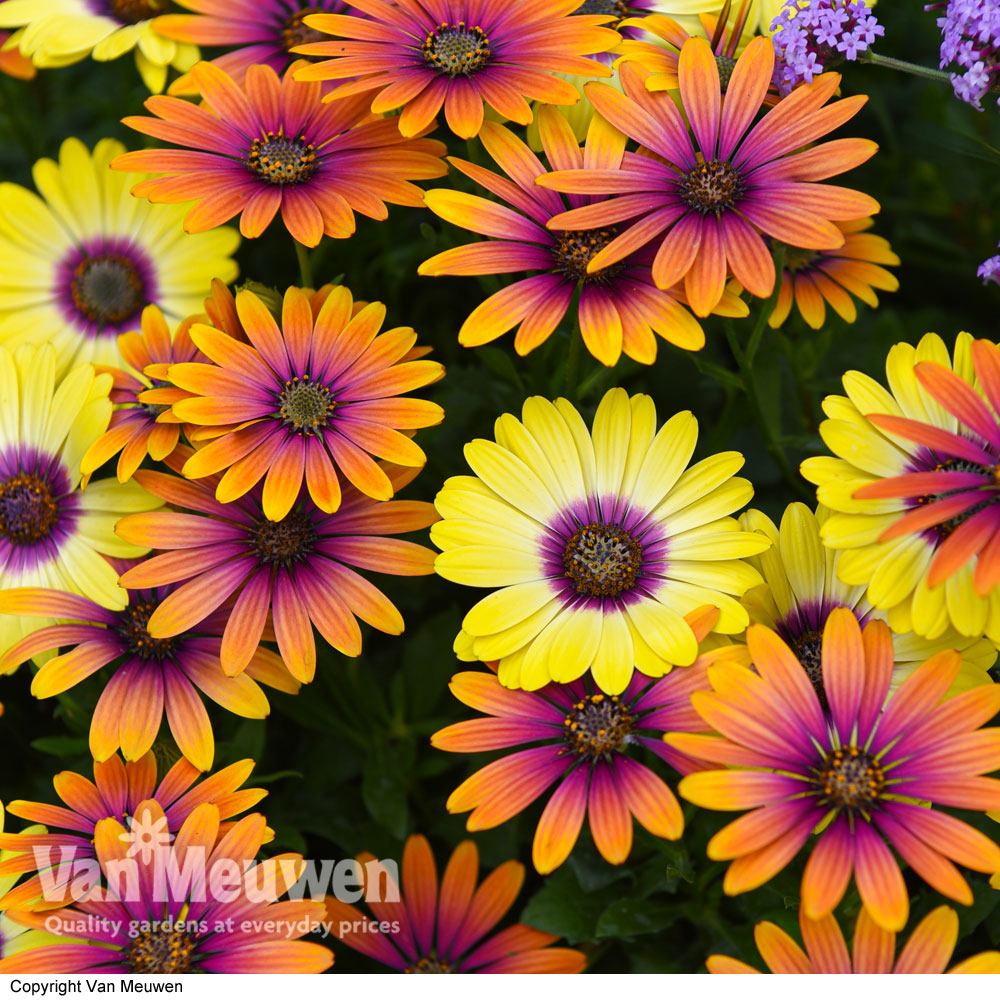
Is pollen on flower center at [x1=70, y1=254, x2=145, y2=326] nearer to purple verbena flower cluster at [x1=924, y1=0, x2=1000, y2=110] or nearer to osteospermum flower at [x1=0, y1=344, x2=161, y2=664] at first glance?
osteospermum flower at [x1=0, y1=344, x2=161, y2=664]

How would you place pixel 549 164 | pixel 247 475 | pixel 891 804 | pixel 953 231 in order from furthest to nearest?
pixel 953 231 → pixel 549 164 → pixel 247 475 → pixel 891 804

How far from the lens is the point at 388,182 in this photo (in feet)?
2.85

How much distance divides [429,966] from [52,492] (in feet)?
1.65

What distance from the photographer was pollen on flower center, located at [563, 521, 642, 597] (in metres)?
0.80

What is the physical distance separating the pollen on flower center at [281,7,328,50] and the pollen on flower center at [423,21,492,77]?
21 centimetres

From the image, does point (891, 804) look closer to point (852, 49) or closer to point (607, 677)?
point (607, 677)

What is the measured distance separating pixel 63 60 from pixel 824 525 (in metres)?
0.84

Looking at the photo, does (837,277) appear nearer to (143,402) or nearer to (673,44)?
(673,44)

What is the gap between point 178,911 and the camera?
0.76 meters

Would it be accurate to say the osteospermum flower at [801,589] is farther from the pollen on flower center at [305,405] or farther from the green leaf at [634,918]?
the pollen on flower center at [305,405]

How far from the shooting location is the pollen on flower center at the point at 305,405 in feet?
2.70

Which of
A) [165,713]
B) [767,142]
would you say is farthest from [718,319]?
[165,713]

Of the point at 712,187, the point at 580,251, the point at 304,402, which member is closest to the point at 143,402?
the point at 304,402

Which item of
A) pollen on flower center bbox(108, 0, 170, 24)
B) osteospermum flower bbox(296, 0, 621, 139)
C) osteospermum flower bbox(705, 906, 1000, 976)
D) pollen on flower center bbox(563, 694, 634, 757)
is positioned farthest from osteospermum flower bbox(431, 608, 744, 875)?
pollen on flower center bbox(108, 0, 170, 24)
